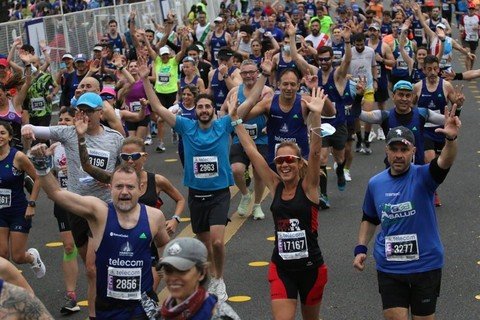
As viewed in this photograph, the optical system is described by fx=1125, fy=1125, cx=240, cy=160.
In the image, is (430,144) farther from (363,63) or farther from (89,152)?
(363,63)

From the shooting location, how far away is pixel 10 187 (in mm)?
9586

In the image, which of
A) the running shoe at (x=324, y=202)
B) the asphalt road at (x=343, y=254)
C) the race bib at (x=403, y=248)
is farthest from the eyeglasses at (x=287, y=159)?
the running shoe at (x=324, y=202)

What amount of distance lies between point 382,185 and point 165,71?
1201 cm

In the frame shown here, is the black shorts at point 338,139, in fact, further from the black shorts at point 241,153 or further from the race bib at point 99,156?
the race bib at point 99,156

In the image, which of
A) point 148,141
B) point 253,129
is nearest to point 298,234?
point 253,129

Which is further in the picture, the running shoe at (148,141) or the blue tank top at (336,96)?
the running shoe at (148,141)

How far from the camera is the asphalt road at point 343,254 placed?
9.45m

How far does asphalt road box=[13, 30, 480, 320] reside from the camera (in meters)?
9.45

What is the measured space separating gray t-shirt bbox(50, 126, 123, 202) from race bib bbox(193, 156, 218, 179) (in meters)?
0.99

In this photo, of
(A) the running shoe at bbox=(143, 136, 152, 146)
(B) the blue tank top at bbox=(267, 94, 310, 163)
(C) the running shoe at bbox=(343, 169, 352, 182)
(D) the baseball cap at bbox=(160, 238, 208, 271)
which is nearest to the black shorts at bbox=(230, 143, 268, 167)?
(B) the blue tank top at bbox=(267, 94, 310, 163)

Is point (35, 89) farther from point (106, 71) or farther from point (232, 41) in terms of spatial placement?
point (232, 41)

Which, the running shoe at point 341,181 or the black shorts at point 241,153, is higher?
the black shorts at point 241,153

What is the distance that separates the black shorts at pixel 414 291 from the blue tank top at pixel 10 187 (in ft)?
12.1

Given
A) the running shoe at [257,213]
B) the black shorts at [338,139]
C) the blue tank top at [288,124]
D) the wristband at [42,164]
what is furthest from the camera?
the black shorts at [338,139]
